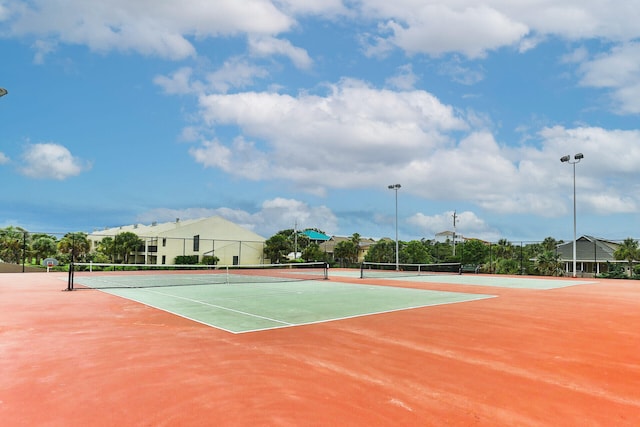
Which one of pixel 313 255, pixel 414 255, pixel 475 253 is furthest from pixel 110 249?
pixel 475 253

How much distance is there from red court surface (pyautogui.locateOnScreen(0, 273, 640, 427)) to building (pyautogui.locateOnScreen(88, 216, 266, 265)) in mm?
41396

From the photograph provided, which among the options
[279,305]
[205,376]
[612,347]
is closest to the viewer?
[205,376]

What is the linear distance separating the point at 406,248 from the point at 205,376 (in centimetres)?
4799

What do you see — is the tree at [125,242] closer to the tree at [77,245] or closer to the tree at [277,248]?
the tree at [77,245]

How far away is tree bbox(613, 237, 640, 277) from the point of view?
33094 millimetres

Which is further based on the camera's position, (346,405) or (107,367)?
(107,367)

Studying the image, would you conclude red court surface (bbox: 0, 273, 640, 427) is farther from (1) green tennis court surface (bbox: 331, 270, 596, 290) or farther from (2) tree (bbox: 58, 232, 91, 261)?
(2) tree (bbox: 58, 232, 91, 261)

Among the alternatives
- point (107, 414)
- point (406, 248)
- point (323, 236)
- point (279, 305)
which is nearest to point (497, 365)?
point (107, 414)

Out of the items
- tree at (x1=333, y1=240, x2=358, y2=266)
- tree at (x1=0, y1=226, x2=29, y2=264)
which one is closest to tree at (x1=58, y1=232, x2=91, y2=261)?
tree at (x1=0, y1=226, x2=29, y2=264)

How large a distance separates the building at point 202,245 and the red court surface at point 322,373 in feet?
136

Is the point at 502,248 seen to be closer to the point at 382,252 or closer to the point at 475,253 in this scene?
the point at 475,253

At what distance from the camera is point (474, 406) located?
404 centimetres

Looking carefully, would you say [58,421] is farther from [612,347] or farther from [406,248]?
[406,248]

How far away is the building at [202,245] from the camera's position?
167 feet
